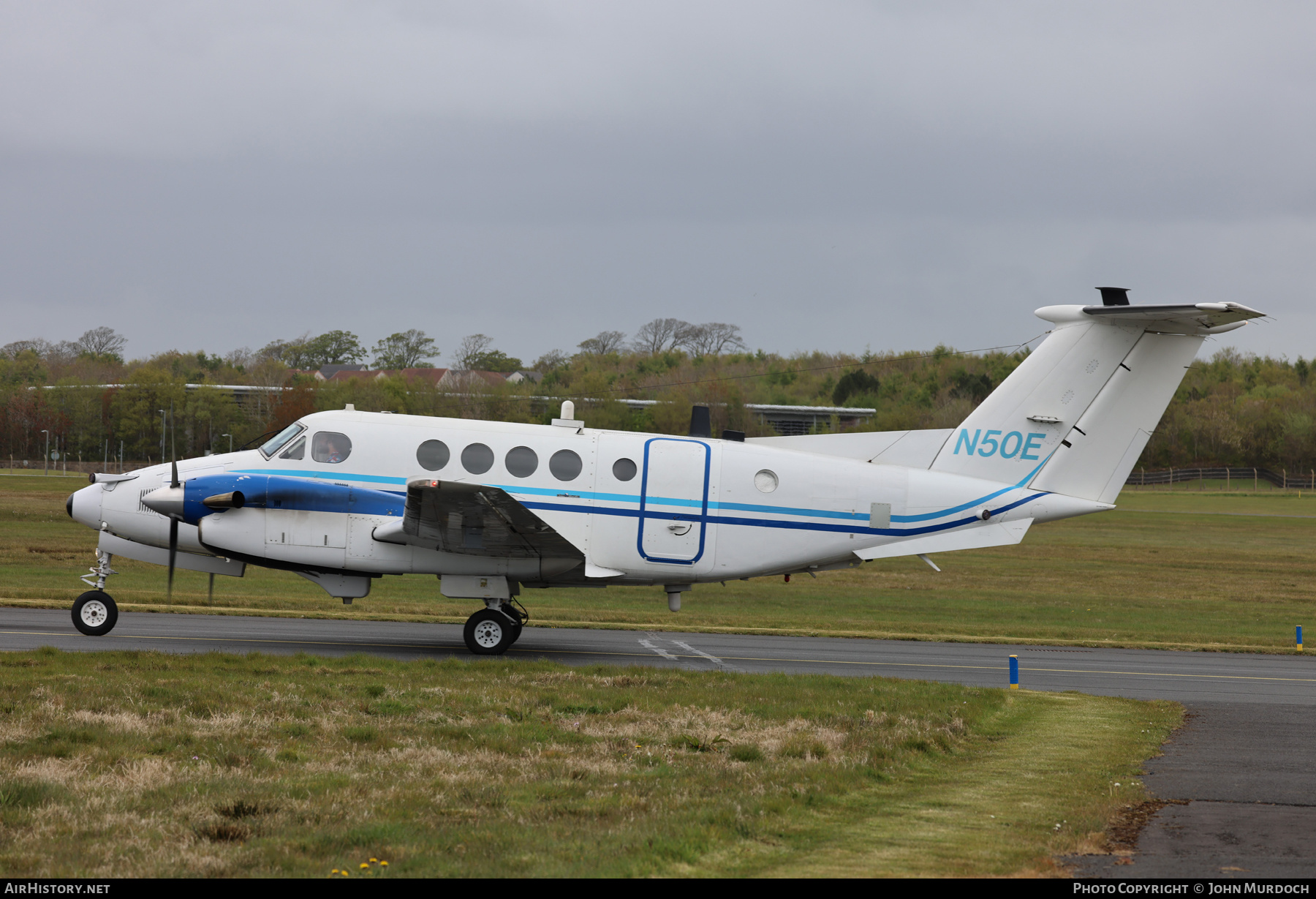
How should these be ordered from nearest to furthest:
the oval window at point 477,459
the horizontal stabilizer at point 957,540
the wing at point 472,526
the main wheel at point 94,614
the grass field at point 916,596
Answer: the wing at point 472,526 < the main wheel at point 94,614 < the oval window at point 477,459 < the horizontal stabilizer at point 957,540 < the grass field at point 916,596

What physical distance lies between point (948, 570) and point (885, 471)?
94.0 feet

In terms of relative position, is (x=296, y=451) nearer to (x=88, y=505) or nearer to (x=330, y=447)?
(x=330, y=447)

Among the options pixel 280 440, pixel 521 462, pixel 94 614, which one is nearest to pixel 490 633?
pixel 521 462

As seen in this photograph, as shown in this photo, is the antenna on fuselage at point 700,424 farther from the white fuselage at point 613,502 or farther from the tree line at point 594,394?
the tree line at point 594,394

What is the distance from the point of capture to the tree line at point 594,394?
69250 mm

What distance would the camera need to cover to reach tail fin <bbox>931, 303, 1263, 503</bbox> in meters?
17.8

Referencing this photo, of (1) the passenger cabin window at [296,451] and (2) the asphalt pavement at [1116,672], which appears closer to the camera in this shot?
(2) the asphalt pavement at [1116,672]

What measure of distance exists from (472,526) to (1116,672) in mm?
11783

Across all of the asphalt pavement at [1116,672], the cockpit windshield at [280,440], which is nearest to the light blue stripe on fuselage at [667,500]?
the cockpit windshield at [280,440]

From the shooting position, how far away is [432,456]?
56.5 feet

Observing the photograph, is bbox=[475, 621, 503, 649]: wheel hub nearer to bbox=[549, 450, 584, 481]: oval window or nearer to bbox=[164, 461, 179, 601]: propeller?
bbox=[549, 450, 584, 481]: oval window

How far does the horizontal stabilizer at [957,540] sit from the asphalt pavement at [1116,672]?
199cm
